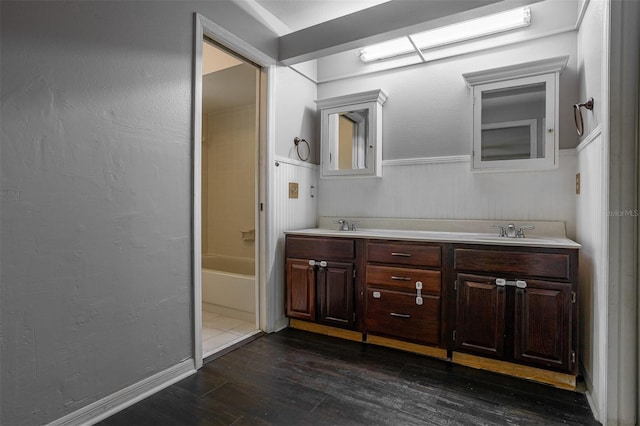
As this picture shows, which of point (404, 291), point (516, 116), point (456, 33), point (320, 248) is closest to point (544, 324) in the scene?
point (404, 291)

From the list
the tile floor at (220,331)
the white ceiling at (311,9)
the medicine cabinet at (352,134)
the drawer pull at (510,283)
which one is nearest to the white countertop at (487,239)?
the drawer pull at (510,283)

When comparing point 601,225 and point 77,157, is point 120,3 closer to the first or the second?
point 77,157

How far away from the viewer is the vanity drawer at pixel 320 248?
2.57 m

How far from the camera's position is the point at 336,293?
2.61m

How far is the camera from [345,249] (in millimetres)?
2580

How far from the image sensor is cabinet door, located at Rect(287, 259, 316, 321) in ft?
8.87

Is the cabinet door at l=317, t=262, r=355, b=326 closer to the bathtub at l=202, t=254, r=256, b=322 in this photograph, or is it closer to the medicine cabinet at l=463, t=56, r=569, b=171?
the bathtub at l=202, t=254, r=256, b=322

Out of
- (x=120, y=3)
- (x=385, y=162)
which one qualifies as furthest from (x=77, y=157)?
(x=385, y=162)

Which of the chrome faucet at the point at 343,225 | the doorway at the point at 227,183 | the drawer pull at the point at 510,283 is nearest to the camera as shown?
the drawer pull at the point at 510,283

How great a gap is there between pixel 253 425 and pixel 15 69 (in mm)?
1831

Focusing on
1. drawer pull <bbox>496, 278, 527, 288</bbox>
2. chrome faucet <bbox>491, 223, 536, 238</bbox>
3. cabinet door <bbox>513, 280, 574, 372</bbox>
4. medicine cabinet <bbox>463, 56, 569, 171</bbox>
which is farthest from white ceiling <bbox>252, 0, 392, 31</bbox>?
cabinet door <bbox>513, 280, 574, 372</bbox>

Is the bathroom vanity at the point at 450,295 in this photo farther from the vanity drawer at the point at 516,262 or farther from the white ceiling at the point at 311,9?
the white ceiling at the point at 311,9

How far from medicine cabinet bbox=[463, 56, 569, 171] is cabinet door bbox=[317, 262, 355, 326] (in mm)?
1305

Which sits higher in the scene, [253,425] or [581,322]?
[581,322]
